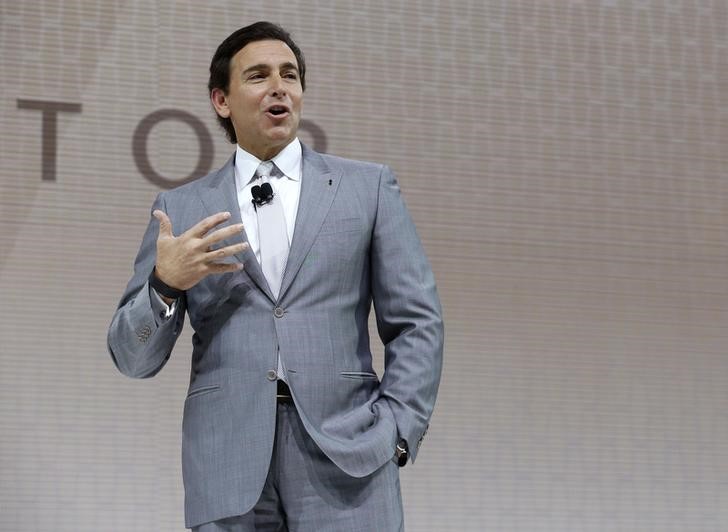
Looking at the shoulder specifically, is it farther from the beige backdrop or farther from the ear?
the beige backdrop

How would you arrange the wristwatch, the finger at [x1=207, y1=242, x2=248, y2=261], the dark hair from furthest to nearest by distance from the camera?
the dark hair < the wristwatch < the finger at [x1=207, y1=242, x2=248, y2=261]

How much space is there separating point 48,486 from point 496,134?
67.8 inches

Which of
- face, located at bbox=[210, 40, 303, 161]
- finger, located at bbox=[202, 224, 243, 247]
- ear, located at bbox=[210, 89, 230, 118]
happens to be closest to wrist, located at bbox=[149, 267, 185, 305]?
finger, located at bbox=[202, 224, 243, 247]

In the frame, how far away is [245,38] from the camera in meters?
2.03

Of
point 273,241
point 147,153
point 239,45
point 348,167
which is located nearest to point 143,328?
point 273,241

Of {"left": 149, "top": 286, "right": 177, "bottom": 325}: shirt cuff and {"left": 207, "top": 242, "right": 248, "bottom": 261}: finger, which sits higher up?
{"left": 207, "top": 242, "right": 248, "bottom": 261}: finger

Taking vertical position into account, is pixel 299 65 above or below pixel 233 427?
above

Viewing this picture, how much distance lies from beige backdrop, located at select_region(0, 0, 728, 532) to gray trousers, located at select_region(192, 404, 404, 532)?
1597 millimetres

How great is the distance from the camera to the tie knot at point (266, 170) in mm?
1933

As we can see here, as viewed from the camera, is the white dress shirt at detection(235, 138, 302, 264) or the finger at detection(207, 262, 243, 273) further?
the white dress shirt at detection(235, 138, 302, 264)

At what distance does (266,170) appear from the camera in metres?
1.93

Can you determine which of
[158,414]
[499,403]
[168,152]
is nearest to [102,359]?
[158,414]

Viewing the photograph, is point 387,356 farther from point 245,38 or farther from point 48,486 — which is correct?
point 48,486

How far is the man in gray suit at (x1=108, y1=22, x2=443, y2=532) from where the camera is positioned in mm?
1737
